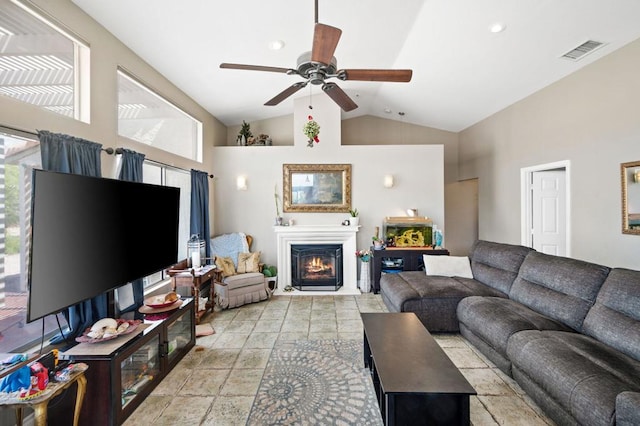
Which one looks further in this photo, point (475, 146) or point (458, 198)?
point (458, 198)

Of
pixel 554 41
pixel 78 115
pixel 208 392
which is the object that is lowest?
pixel 208 392

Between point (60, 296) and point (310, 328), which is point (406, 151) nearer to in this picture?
point (310, 328)

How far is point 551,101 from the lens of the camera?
396 centimetres

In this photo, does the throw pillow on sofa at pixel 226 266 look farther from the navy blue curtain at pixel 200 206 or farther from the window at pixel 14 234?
the window at pixel 14 234

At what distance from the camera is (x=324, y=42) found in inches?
74.0

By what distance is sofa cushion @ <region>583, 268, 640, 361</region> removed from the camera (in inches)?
76.2

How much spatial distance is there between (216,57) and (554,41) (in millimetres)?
3782

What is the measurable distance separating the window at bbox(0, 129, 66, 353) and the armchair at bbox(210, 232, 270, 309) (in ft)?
7.37

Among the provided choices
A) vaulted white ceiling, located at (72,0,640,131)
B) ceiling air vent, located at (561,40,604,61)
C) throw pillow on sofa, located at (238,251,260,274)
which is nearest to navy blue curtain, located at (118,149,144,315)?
vaulted white ceiling, located at (72,0,640,131)

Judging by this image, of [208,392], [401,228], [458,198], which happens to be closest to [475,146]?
[458,198]

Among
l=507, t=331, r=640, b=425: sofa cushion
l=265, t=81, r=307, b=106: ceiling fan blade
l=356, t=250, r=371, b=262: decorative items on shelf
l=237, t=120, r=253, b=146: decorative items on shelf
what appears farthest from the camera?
l=237, t=120, r=253, b=146: decorative items on shelf

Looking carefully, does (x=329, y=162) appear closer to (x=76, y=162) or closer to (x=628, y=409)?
(x=76, y=162)

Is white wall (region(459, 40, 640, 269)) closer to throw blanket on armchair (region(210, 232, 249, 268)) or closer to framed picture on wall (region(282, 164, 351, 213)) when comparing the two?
framed picture on wall (region(282, 164, 351, 213))

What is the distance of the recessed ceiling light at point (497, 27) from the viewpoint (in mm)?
2954
